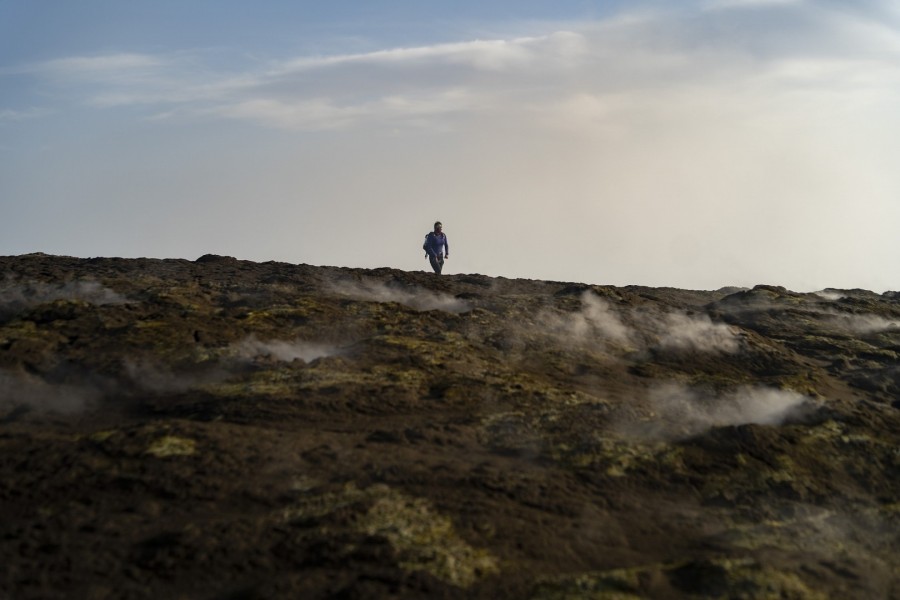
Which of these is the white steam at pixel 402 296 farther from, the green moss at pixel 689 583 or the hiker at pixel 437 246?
the green moss at pixel 689 583

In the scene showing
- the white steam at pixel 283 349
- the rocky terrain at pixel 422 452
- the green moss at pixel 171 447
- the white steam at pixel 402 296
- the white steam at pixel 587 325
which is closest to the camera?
the rocky terrain at pixel 422 452

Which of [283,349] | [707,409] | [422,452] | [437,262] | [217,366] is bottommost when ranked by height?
[422,452]

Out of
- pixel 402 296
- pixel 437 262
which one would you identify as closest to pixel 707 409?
pixel 402 296

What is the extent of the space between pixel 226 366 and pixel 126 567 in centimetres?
599

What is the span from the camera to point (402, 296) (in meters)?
21.1

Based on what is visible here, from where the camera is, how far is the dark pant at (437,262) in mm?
26430

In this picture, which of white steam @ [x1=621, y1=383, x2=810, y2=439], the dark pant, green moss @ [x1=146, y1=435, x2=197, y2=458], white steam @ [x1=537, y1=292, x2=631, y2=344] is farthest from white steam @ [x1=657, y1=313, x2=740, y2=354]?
green moss @ [x1=146, y1=435, x2=197, y2=458]

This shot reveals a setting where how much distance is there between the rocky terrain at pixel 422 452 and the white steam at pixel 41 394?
44 millimetres

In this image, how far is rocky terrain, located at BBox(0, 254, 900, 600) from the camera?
8375 millimetres

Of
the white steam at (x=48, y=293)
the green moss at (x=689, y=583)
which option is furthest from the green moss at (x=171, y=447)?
the white steam at (x=48, y=293)

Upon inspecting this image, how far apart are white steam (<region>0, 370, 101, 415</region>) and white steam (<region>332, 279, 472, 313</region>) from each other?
783 centimetres

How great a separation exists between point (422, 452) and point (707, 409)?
17.7ft

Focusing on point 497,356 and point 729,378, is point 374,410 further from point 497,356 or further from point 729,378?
point 729,378

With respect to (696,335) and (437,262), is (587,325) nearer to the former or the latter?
(696,335)
